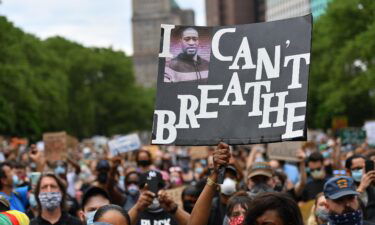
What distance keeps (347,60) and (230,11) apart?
108938 mm

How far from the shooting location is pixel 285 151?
12.7 m

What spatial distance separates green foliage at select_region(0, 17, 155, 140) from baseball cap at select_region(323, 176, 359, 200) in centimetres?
3142

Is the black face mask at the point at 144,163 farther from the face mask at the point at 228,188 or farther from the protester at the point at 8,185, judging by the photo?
the face mask at the point at 228,188

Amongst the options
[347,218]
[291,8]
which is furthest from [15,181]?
[291,8]

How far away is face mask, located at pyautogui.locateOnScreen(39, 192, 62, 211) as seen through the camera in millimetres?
6141

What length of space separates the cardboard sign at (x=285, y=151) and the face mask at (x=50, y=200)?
21.1 feet

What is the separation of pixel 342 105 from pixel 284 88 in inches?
1713

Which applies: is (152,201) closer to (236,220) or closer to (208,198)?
(236,220)

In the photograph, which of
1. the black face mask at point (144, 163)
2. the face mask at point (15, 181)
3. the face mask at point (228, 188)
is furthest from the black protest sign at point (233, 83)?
the face mask at point (15, 181)

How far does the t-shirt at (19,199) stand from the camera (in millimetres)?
7427

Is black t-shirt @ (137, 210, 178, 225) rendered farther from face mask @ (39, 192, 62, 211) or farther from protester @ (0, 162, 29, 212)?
protester @ (0, 162, 29, 212)

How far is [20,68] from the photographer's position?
42.2 meters

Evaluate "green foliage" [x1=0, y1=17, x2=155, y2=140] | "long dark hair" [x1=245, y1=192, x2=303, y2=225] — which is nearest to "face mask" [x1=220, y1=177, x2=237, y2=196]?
"long dark hair" [x1=245, y1=192, x2=303, y2=225]

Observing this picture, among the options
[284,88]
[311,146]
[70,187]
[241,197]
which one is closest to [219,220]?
[241,197]
